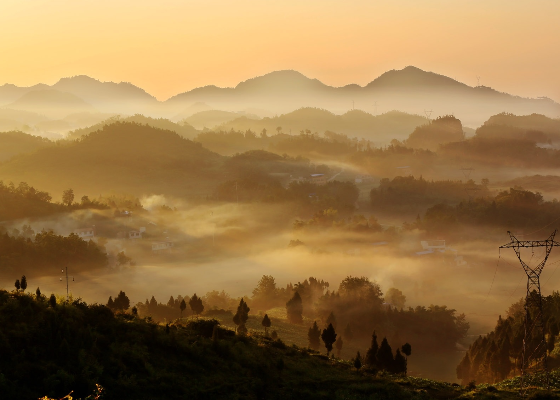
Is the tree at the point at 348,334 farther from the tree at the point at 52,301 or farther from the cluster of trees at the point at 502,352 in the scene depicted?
the tree at the point at 52,301

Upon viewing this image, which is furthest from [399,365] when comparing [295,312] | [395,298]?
[395,298]

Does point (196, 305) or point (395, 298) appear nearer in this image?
point (196, 305)

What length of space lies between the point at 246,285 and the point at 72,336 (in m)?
94.8

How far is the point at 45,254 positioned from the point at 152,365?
9429 cm

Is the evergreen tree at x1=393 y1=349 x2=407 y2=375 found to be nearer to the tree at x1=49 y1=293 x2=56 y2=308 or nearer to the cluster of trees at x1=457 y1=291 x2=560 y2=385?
the cluster of trees at x1=457 y1=291 x2=560 y2=385

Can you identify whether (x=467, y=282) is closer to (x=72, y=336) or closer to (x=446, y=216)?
(x=446, y=216)

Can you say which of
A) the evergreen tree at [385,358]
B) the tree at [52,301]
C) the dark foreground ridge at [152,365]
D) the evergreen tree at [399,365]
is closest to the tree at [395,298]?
the evergreen tree at [399,365]

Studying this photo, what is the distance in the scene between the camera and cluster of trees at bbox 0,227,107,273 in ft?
412

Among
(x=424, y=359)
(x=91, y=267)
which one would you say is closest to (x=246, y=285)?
(x=91, y=267)

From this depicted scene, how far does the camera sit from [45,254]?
422 feet

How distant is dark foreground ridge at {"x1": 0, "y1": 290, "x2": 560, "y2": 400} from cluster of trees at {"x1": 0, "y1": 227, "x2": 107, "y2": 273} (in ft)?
273

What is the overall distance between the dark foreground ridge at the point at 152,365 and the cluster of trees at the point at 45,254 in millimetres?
83108

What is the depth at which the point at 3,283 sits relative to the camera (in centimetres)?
11550

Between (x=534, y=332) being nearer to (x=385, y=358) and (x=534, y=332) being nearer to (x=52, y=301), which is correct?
(x=385, y=358)
